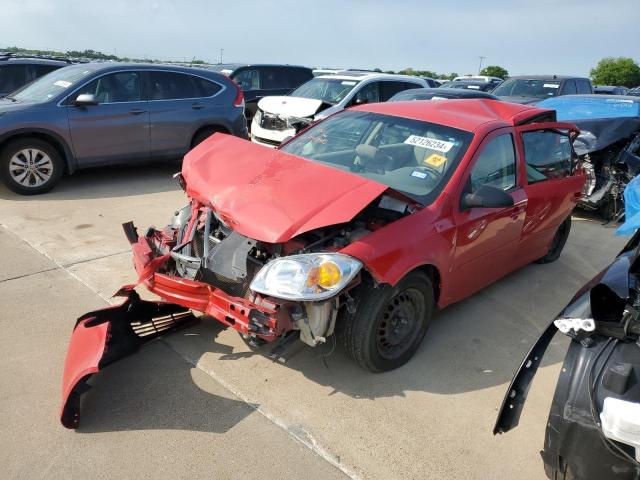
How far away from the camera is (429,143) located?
12.0 ft

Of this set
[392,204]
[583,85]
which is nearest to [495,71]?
[583,85]

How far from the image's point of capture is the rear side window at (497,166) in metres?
3.56

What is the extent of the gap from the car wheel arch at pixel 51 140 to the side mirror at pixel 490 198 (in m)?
5.68

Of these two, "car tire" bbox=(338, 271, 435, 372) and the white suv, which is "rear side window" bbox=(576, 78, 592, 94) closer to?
the white suv

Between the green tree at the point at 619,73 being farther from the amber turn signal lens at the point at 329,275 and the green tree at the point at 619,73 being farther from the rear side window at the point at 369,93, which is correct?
the amber turn signal lens at the point at 329,275

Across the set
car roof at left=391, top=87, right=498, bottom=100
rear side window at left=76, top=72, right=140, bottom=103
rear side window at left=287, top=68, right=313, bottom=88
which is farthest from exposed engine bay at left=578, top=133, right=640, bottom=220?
rear side window at left=287, top=68, right=313, bottom=88

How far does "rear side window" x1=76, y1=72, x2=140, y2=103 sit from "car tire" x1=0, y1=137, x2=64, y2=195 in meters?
0.93

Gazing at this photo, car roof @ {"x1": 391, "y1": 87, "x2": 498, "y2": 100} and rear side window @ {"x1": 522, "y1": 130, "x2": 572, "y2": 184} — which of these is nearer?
rear side window @ {"x1": 522, "y1": 130, "x2": 572, "y2": 184}

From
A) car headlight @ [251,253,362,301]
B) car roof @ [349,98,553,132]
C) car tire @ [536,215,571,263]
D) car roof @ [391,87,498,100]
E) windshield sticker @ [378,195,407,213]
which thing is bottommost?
car tire @ [536,215,571,263]

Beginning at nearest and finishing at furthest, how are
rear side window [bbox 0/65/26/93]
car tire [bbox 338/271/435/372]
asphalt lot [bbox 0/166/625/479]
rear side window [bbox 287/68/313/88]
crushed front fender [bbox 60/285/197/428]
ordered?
asphalt lot [bbox 0/166/625/479] → crushed front fender [bbox 60/285/197/428] → car tire [bbox 338/271/435/372] → rear side window [bbox 0/65/26/93] → rear side window [bbox 287/68/313/88]

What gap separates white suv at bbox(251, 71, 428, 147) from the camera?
841 cm

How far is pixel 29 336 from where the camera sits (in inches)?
132

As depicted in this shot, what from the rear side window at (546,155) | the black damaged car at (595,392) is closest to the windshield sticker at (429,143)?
the rear side window at (546,155)

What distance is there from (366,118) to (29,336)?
10.1 ft
